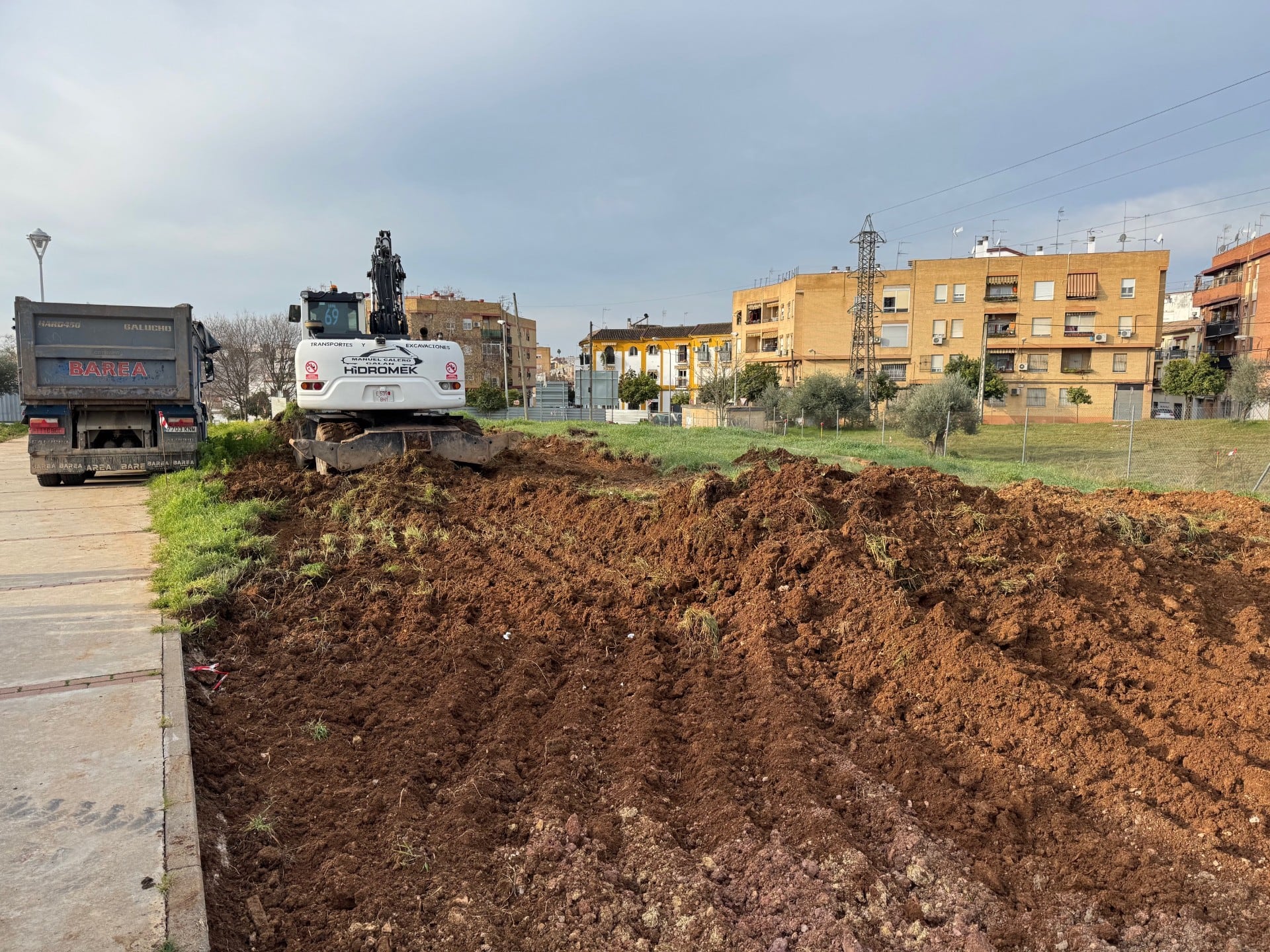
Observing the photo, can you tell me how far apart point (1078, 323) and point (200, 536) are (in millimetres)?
58003

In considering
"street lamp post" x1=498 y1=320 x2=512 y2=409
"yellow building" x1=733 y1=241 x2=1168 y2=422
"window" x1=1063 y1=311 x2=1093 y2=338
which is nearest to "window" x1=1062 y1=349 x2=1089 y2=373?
"yellow building" x1=733 y1=241 x2=1168 y2=422

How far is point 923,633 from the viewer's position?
480cm

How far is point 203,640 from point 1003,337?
56690 mm

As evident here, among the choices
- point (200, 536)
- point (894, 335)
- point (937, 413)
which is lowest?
point (200, 536)

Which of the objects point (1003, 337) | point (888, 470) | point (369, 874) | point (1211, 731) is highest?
point (1003, 337)

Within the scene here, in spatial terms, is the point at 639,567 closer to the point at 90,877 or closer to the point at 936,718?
the point at 936,718

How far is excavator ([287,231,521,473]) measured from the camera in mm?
10555

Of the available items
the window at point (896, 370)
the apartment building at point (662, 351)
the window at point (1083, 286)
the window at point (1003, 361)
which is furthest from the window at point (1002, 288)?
the apartment building at point (662, 351)

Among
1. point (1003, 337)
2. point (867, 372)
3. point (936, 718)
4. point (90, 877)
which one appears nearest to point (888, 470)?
point (936, 718)

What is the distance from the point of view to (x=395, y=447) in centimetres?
1080

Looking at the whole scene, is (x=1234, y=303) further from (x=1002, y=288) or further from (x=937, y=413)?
(x=937, y=413)

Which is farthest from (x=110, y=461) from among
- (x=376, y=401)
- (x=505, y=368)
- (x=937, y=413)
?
(x=505, y=368)

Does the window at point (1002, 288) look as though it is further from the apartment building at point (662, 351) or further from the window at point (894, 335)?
the apartment building at point (662, 351)

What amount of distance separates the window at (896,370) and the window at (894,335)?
1419 millimetres
